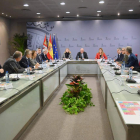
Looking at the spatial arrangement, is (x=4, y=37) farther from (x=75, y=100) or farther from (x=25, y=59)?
(x=75, y=100)

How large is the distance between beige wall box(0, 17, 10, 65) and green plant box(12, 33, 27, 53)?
45 cm

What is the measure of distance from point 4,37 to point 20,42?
88 centimetres

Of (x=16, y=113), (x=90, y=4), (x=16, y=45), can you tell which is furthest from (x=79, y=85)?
(x=16, y=45)

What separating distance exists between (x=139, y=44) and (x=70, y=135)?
7.68 metres

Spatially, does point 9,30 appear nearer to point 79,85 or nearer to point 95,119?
point 79,85

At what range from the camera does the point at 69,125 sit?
2.68m

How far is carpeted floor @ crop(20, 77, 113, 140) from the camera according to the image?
2332mm

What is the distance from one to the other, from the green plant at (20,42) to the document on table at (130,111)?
8.43 metres

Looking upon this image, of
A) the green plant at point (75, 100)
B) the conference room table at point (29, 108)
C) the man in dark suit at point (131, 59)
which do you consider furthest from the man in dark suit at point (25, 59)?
the man in dark suit at point (131, 59)

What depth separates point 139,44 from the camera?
8.77m

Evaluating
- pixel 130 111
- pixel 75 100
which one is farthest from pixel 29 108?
pixel 130 111

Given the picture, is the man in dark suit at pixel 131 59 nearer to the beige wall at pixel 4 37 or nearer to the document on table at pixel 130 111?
the document on table at pixel 130 111

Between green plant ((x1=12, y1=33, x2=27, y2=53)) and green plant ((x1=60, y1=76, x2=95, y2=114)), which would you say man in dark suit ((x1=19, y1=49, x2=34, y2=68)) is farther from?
green plant ((x1=12, y1=33, x2=27, y2=53))

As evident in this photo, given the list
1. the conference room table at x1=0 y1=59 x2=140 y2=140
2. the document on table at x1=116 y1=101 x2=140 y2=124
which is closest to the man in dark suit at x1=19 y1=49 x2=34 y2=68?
the conference room table at x1=0 y1=59 x2=140 y2=140
